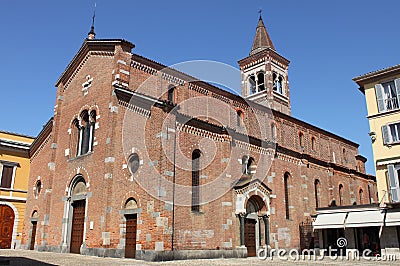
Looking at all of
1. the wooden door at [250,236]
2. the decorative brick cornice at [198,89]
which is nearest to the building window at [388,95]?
the wooden door at [250,236]

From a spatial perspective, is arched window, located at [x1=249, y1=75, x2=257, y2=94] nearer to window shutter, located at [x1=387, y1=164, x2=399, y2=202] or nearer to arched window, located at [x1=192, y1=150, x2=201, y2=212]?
arched window, located at [x1=192, y1=150, x2=201, y2=212]

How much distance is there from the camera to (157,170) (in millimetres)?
17719

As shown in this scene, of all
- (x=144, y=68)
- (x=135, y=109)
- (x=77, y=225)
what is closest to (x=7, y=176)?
(x=77, y=225)

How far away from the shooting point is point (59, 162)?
76.0 feet

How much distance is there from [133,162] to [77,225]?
526 cm

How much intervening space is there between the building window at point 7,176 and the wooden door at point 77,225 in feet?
29.8

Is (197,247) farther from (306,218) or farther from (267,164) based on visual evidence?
(306,218)

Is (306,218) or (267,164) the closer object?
(267,164)

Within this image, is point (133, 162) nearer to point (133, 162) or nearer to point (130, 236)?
point (133, 162)

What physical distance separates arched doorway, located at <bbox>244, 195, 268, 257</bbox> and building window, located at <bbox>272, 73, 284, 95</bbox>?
20.1 m

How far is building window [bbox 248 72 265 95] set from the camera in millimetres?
40500

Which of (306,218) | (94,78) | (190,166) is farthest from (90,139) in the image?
(306,218)

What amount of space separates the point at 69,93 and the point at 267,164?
14434 millimetres

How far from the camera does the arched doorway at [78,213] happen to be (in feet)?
65.4
